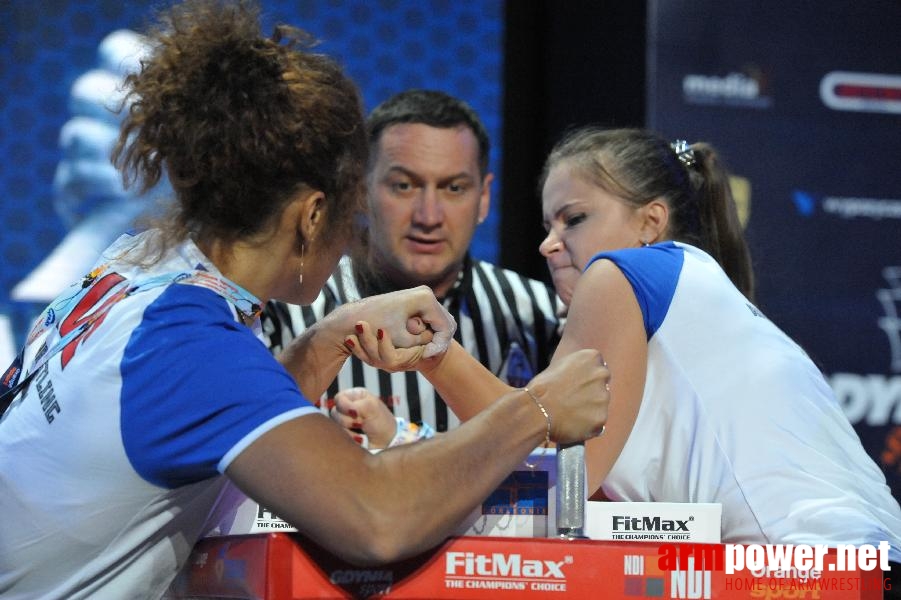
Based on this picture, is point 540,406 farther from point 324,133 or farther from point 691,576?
point 324,133

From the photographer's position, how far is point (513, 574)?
1178mm

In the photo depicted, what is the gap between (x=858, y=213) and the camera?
3.55 m

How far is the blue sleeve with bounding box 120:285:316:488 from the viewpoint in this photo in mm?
1141

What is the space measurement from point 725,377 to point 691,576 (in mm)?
435

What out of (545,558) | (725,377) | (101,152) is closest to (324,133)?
(545,558)

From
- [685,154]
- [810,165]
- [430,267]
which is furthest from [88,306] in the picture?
[810,165]

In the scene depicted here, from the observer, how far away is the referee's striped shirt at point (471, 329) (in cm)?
278

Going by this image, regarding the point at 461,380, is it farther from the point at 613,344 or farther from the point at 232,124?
the point at 232,124

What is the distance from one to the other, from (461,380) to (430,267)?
112cm

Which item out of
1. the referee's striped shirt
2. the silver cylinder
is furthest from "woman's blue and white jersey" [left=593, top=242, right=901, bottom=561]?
the referee's striped shirt

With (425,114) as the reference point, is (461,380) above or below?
below

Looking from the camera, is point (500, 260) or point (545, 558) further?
point (500, 260)

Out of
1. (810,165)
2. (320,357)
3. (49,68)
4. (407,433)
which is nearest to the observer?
(320,357)

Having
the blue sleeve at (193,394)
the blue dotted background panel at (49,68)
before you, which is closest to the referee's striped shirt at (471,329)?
the blue dotted background panel at (49,68)
